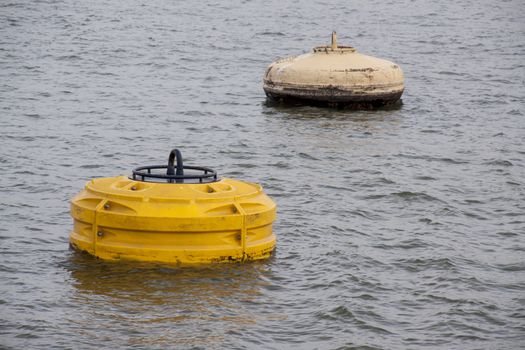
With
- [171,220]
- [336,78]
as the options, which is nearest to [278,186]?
[171,220]

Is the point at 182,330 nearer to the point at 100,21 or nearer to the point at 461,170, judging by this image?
the point at 461,170

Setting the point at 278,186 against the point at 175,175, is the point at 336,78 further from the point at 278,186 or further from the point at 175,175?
the point at 175,175

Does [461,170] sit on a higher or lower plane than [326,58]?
lower

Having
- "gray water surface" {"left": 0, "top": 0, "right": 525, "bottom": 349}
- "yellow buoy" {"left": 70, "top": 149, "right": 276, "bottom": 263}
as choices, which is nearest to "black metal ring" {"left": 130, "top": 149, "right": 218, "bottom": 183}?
"yellow buoy" {"left": 70, "top": 149, "right": 276, "bottom": 263}

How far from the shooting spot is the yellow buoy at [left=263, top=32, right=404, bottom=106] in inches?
886

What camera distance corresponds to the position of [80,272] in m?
12.0

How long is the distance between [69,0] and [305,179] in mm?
32247

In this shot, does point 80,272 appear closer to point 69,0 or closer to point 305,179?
point 305,179

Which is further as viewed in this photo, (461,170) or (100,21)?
(100,21)

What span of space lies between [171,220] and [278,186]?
18.1 feet

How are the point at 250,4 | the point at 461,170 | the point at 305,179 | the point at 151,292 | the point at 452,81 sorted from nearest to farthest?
the point at 151,292 < the point at 305,179 < the point at 461,170 < the point at 452,81 < the point at 250,4

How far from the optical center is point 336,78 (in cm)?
2252

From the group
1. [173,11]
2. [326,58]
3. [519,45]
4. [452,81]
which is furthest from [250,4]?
[326,58]

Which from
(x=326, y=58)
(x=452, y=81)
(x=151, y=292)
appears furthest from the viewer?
(x=452, y=81)
